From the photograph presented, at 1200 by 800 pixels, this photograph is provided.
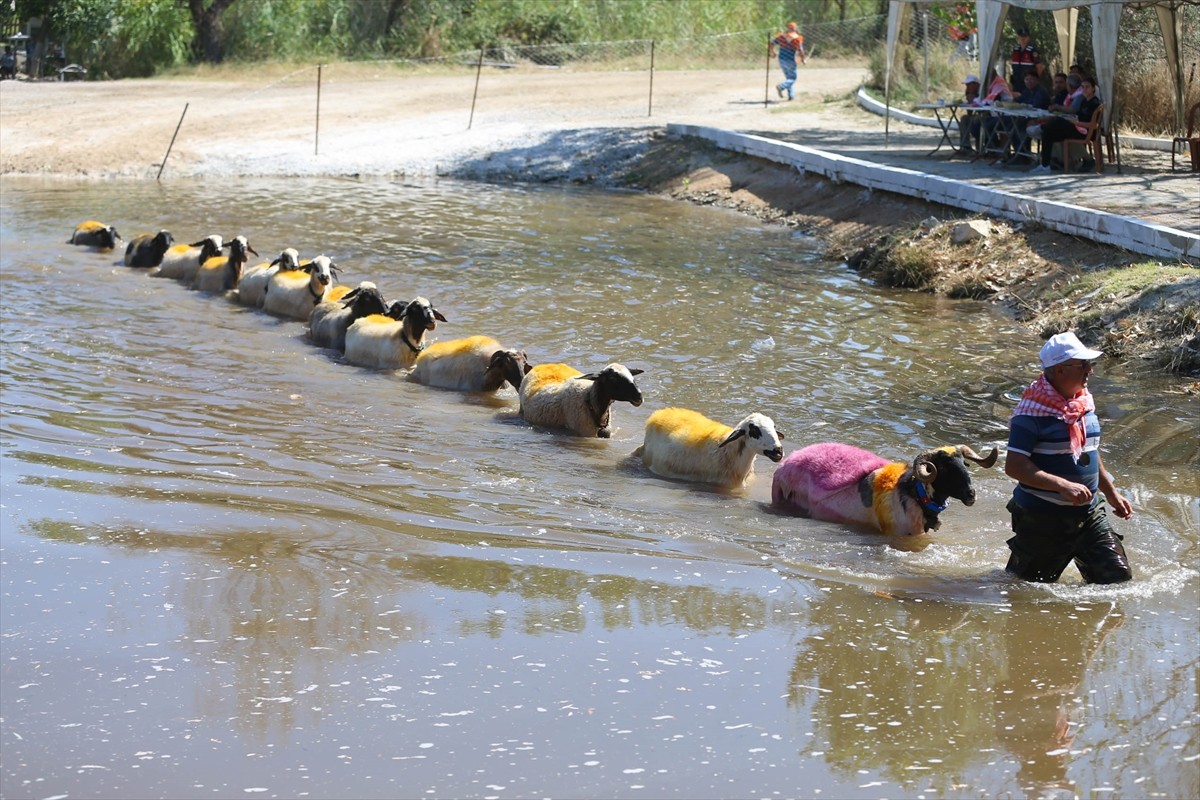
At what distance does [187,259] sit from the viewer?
18203mm

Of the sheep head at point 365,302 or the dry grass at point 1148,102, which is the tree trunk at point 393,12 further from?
the sheep head at point 365,302

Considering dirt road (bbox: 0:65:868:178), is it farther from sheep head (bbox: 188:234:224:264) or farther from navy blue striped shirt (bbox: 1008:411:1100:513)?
navy blue striped shirt (bbox: 1008:411:1100:513)

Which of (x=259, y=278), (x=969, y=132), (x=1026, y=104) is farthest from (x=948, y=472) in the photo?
(x=969, y=132)

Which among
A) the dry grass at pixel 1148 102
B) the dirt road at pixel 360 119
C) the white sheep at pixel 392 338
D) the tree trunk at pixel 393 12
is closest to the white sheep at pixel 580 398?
the white sheep at pixel 392 338

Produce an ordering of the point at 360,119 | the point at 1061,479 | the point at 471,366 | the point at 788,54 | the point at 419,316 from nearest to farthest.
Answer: the point at 1061,479
the point at 471,366
the point at 419,316
the point at 360,119
the point at 788,54

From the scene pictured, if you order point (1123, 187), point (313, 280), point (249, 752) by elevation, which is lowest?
point (249, 752)

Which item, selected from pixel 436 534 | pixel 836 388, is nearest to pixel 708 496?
pixel 436 534

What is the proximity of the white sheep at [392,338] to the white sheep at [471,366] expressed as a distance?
511mm

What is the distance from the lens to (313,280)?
16.0 metres

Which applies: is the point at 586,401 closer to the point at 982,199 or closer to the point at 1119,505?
the point at 1119,505

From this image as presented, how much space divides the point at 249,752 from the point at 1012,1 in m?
18.2

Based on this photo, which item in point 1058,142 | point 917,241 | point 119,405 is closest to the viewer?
point 119,405

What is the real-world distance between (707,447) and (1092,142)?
12.6 metres

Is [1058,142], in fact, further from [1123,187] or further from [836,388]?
[836,388]
